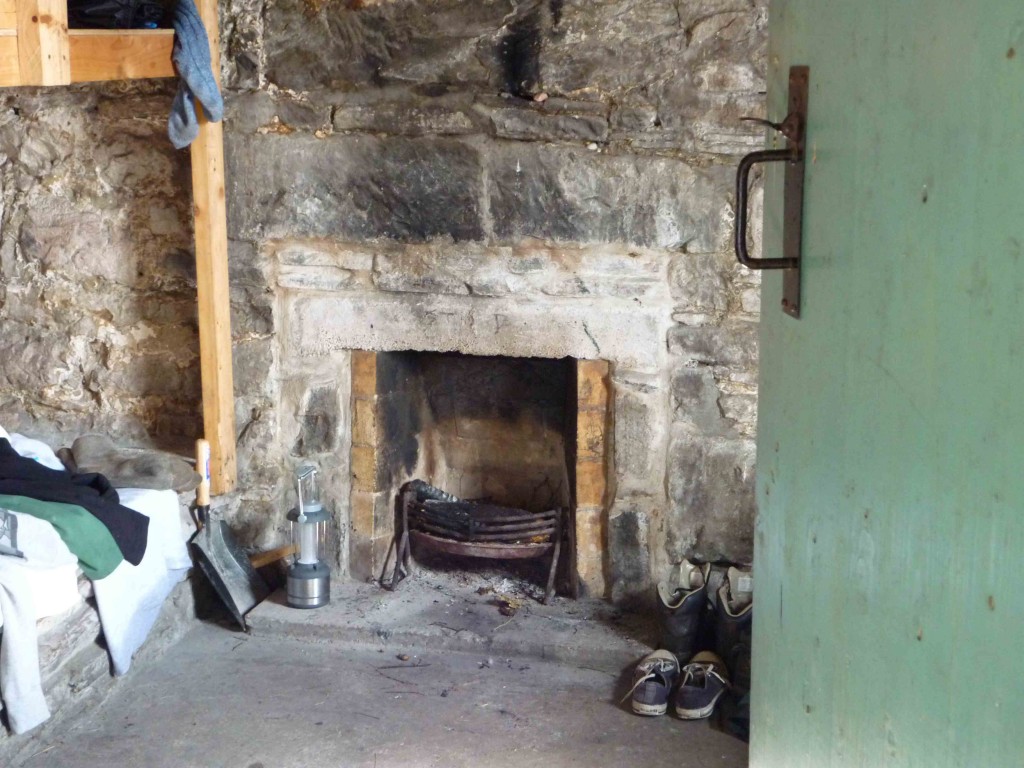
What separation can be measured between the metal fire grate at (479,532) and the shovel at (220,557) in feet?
1.46

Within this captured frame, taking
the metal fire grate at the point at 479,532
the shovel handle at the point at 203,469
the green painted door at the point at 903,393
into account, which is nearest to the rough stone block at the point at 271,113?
the shovel handle at the point at 203,469

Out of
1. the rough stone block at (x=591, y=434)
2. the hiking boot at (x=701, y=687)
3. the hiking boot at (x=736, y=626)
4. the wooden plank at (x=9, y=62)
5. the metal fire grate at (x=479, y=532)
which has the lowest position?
the hiking boot at (x=701, y=687)

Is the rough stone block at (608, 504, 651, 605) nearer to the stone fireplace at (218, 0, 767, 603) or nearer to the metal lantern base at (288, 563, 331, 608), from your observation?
the stone fireplace at (218, 0, 767, 603)

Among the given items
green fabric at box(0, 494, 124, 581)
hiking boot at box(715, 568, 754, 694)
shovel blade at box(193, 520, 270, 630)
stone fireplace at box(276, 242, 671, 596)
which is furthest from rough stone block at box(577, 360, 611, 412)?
green fabric at box(0, 494, 124, 581)

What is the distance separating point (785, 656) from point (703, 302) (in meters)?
1.87

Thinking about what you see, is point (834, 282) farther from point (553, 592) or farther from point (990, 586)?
point (553, 592)

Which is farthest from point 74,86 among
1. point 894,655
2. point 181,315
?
point 894,655

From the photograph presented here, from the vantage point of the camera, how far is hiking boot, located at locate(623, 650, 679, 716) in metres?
2.90

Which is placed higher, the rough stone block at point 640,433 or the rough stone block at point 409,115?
the rough stone block at point 409,115

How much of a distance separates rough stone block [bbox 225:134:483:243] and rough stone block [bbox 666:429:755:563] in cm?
83

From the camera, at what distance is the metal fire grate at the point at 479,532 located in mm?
3447

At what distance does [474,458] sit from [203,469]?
0.88 meters

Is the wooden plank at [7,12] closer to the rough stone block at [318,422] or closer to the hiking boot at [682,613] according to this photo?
the rough stone block at [318,422]

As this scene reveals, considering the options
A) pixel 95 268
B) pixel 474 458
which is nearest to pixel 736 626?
pixel 474 458
